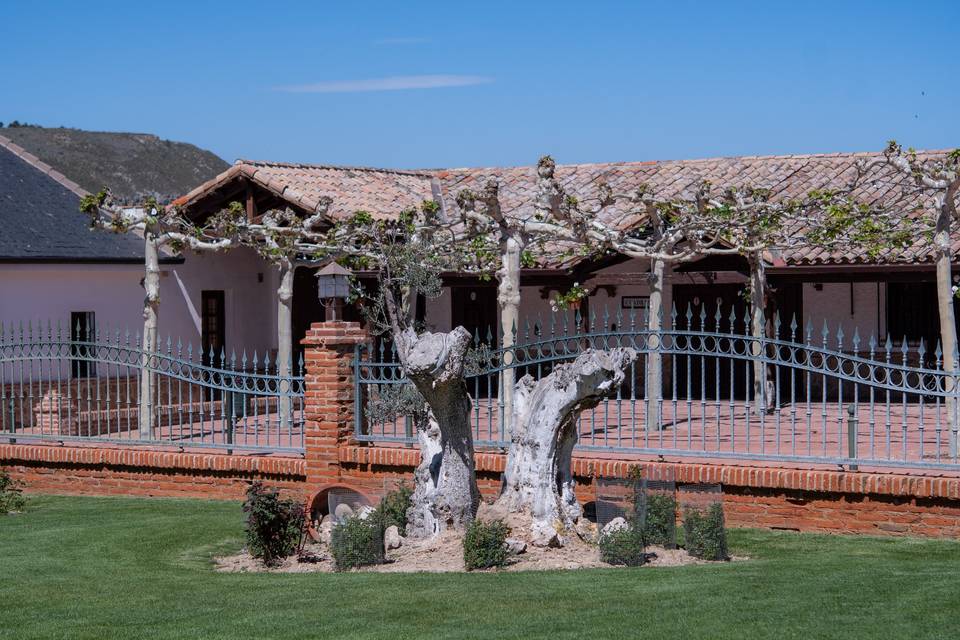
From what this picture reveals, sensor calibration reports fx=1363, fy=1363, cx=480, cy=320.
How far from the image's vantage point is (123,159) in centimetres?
4466

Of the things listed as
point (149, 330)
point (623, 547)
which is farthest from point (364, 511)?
point (149, 330)

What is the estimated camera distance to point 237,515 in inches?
487

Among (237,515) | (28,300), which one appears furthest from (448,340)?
(28,300)

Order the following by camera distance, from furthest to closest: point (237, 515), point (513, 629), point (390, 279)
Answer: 1. point (390, 279)
2. point (237, 515)
3. point (513, 629)

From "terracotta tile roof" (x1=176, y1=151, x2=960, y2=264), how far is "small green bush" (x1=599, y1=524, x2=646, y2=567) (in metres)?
11.6

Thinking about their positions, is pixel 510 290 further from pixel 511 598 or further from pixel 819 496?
pixel 511 598

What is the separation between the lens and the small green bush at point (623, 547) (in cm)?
931

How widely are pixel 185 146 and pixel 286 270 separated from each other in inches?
1131

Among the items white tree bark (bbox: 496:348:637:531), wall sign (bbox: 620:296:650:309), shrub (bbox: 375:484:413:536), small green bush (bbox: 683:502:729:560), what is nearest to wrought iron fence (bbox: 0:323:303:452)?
shrub (bbox: 375:484:413:536)

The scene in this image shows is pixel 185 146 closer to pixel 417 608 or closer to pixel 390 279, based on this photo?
pixel 390 279

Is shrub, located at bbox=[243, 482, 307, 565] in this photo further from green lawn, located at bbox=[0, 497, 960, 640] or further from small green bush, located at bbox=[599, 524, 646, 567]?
small green bush, located at bbox=[599, 524, 646, 567]

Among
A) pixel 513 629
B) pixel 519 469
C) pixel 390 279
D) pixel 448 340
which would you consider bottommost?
pixel 513 629

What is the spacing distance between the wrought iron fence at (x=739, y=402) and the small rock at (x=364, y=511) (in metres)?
1.75

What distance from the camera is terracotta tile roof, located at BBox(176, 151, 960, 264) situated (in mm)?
21562
